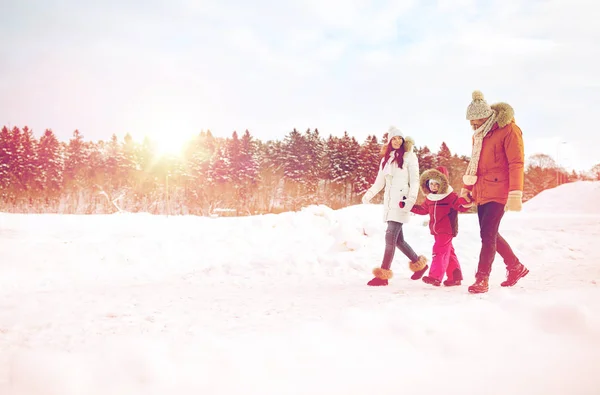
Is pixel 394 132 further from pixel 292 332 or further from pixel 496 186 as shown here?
pixel 292 332

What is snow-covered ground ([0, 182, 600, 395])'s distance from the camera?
2.09 m

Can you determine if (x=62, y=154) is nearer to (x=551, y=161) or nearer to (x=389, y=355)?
(x=389, y=355)

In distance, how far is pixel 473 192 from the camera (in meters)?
4.45

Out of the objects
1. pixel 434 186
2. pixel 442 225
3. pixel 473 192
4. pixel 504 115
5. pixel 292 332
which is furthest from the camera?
pixel 434 186

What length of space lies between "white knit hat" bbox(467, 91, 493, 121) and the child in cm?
92

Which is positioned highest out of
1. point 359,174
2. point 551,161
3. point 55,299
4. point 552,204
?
point 551,161

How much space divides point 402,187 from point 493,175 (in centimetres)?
116

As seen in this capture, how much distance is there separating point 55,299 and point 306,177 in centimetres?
4161

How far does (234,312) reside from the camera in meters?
3.46

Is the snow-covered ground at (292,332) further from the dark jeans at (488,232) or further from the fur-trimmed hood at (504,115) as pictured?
the fur-trimmed hood at (504,115)

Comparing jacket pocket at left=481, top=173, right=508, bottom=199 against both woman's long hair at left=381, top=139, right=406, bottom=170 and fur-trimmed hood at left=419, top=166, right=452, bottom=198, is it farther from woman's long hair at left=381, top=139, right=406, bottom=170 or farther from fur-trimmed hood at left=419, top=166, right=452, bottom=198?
woman's long hair at left=381, top=139, right=406, bottom=170

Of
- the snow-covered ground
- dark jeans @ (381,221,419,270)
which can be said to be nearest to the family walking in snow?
dark jeans @ (381,221,419,270)

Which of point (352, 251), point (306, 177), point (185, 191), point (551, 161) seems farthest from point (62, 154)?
point (551, 161)

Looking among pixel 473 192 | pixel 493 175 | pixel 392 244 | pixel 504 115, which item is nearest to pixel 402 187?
A: pixel 392 244
